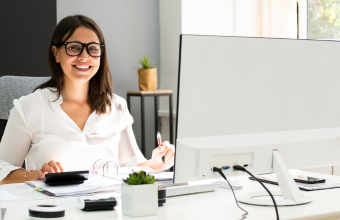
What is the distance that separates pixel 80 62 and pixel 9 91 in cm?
38

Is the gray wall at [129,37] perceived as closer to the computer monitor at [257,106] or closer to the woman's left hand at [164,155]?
the woman's left hand at [164,155]

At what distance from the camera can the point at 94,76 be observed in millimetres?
1794

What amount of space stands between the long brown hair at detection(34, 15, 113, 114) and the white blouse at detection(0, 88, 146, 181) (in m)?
0.06

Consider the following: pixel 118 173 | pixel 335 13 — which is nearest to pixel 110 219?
pixel 118 173

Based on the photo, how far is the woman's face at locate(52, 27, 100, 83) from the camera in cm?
163

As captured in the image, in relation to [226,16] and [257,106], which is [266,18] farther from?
[257,106]

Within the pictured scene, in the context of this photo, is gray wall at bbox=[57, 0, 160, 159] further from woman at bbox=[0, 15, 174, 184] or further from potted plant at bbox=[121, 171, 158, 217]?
potted plant at bbox=[121, 171, 158, 217]

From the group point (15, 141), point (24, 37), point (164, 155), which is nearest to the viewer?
point (164, 155)

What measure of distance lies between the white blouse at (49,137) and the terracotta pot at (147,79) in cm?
151

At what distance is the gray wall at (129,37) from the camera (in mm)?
3357

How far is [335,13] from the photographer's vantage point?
2.67 metres

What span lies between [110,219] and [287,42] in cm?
61

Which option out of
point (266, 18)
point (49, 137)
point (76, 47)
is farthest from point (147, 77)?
point (49, 137)

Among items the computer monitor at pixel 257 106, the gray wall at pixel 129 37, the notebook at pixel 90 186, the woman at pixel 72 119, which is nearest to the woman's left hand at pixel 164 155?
the woman at pixel 72 119
